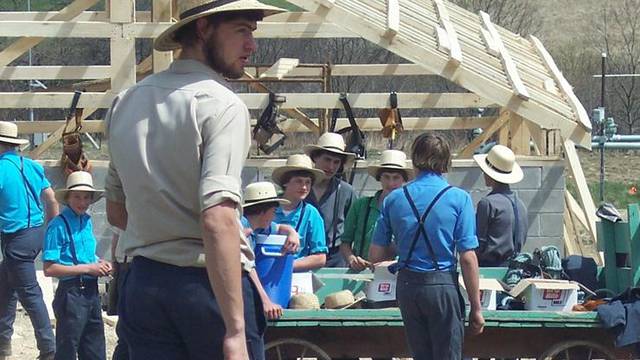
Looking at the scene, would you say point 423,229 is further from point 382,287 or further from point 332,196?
point 332,196

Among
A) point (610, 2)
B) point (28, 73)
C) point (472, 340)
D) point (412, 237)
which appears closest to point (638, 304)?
point (472, 340)

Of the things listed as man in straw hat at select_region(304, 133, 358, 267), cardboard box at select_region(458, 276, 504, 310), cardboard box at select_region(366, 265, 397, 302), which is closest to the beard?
cardboard box at select_region(366, 265, 397, 302)

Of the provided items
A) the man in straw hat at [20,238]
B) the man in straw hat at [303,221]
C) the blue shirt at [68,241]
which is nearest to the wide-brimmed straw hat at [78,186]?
the blue shirt at [68,241]

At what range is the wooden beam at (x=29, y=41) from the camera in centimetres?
1210

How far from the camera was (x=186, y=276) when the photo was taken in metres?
3.94

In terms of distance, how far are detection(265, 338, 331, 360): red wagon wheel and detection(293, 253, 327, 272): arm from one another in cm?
62

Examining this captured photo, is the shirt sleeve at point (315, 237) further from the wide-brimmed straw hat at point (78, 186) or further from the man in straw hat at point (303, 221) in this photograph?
the wide-brimmed straw hat at point (78, 186)

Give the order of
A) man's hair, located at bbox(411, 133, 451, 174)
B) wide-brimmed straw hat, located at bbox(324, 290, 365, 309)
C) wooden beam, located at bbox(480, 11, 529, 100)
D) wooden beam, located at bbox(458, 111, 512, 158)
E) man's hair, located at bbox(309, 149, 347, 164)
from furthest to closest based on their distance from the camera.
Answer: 1. wooden beam, located at bbox(458, 111, 512, 158)
2. wooden beam, located at bbox(480, 11, 529, 100)
3. man's hair, located at bbox(309, 149, 347, 164)
4. wide-brimmed straw hat, located at bbox(324, 290, 365, 309)
5. man's hair, located at bbox(411, 133, 451, 174)

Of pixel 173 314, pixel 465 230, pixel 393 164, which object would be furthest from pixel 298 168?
pixel 173 314

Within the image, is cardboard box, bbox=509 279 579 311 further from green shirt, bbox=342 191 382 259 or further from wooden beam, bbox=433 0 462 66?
wooden beam, bbox=433 0 462 66

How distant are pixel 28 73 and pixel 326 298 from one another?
5856 millimetres

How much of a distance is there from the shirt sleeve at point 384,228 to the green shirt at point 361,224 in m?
1.67

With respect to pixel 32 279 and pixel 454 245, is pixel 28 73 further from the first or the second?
pixel 454 245

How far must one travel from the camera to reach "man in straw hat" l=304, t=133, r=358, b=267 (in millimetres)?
9422
